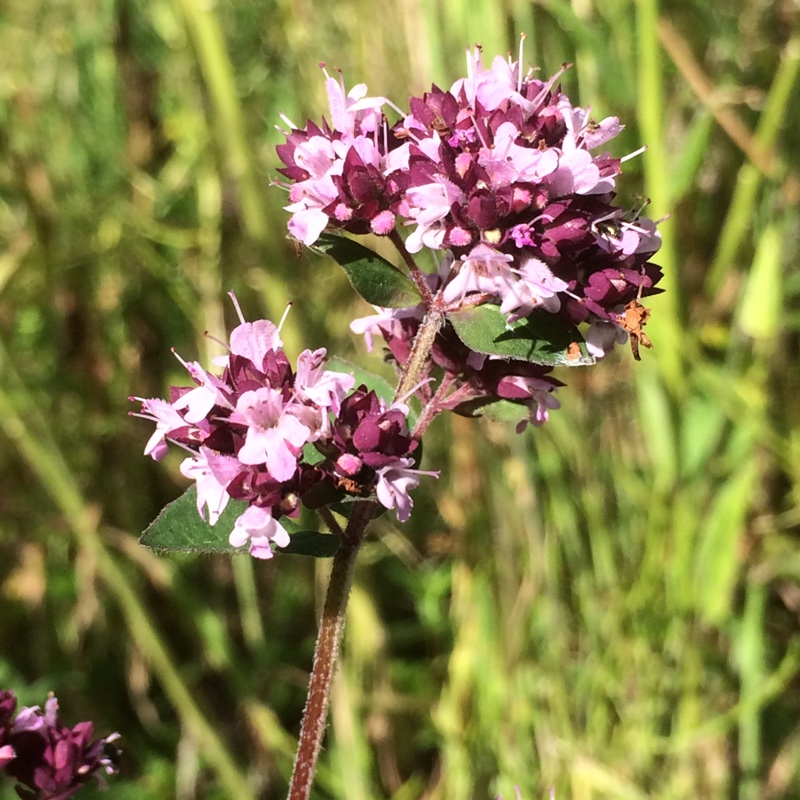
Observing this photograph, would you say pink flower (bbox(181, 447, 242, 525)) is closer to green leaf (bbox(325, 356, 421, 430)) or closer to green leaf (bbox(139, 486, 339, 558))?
green leaf (bbox(139, 486, 339, 558))

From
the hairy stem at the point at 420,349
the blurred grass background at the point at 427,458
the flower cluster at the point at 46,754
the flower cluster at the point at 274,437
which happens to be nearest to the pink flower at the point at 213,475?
the flower cluster at the point at 274,437

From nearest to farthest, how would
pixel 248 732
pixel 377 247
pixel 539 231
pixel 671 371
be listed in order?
pixel 539 231 → pixel 671 371 → pixel 377 247 → pixel 248 732

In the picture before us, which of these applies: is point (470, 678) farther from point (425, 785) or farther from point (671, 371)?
point (671, 371)

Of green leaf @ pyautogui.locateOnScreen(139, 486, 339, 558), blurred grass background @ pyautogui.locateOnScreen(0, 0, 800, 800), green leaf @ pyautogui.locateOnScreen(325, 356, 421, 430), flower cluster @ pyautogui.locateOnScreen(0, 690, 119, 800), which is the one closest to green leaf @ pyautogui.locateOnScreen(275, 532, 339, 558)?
green leaf @ pyautogui.locateOnScreen(139, 486, 339, 558)

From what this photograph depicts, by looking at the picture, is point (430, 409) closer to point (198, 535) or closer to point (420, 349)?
point (420, 349)

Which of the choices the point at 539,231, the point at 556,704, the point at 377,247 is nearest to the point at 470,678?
the point at 556,704

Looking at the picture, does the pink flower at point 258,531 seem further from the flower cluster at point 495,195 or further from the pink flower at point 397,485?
the flower cluster at point 495,195
